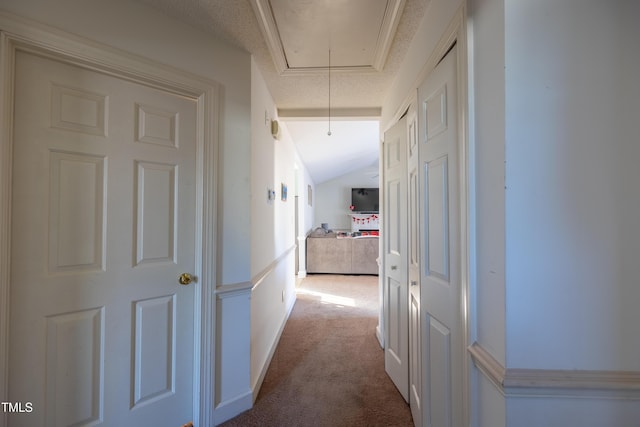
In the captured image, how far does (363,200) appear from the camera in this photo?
7.69 meters

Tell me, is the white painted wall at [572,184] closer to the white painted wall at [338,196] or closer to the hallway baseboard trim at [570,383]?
the hallway baseboard trim at [570,383]

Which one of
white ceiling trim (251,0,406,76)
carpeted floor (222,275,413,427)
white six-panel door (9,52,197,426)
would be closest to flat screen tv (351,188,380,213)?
carpeted floor (222,275,413,427)

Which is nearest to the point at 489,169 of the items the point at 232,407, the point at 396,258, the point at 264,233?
the point at 396,258

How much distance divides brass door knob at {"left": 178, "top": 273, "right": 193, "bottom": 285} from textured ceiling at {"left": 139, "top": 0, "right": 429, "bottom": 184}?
4.51ft

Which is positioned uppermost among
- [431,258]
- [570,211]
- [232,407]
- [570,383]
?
[570,211]

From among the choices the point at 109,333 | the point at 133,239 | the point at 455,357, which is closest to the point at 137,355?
the point at 109,333

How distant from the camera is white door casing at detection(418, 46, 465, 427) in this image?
98cm

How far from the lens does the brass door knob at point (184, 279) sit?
1.36 m

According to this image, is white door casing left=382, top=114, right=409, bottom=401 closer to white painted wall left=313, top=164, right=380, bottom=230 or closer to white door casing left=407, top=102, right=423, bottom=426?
white door casing left=407, top=102, right=423, bottom=426

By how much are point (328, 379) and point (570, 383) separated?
5.37 ft

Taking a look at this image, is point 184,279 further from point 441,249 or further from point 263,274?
point 441,249

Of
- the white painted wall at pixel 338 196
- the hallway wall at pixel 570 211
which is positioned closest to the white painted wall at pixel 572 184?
the hallway wall at pixel 570 211

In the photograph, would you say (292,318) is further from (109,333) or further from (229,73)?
(229,73)

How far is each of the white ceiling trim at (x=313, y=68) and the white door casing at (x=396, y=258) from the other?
1.49 feet
